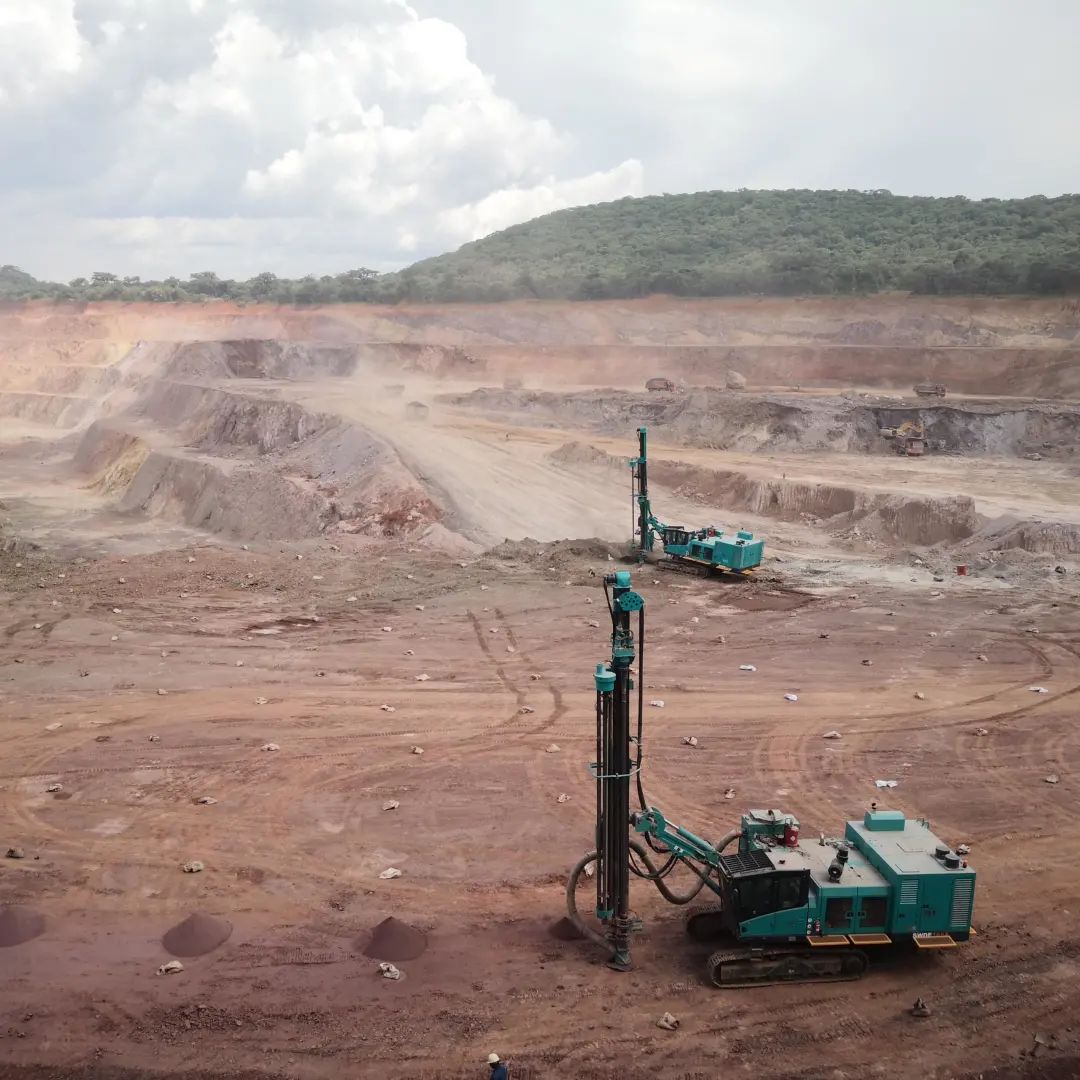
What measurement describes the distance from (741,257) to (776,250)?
340 cm

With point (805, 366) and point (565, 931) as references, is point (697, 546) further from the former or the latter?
point (805, 366)

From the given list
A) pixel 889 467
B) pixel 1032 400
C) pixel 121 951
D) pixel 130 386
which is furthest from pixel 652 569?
pixel 130 386

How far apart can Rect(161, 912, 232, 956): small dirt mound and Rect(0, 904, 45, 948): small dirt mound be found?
1.36 metres

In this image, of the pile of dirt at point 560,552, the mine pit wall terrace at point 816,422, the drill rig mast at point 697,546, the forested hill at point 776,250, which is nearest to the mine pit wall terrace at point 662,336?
the forested hill at point 776,250

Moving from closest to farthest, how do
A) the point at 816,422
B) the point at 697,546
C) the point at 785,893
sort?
the point at 785,893 → the point at 697,546 → the point at 816,422

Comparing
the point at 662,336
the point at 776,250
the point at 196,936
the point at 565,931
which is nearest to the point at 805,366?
the point at 662,336

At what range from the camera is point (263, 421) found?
41.8 m

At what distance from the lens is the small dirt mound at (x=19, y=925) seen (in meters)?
10.4

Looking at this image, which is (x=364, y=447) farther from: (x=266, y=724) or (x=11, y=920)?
(x=11, y=920)

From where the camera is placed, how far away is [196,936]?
34.5 feet

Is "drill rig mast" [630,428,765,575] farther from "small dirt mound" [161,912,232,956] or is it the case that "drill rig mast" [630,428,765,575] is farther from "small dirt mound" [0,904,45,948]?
"small dirt mound" [0,904,45,948]

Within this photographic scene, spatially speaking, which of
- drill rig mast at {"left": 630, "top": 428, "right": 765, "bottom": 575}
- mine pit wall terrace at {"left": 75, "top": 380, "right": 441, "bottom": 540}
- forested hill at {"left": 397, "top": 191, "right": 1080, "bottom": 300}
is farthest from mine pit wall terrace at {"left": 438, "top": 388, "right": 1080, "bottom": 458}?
forested hill at {"left": 397, "top": 191, "right": 1080, "bottom": 300}

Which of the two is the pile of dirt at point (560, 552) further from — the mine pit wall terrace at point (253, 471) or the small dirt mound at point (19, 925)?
the small dirt mound at point (19, 925)

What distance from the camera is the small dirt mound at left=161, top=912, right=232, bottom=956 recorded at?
10.4 m
